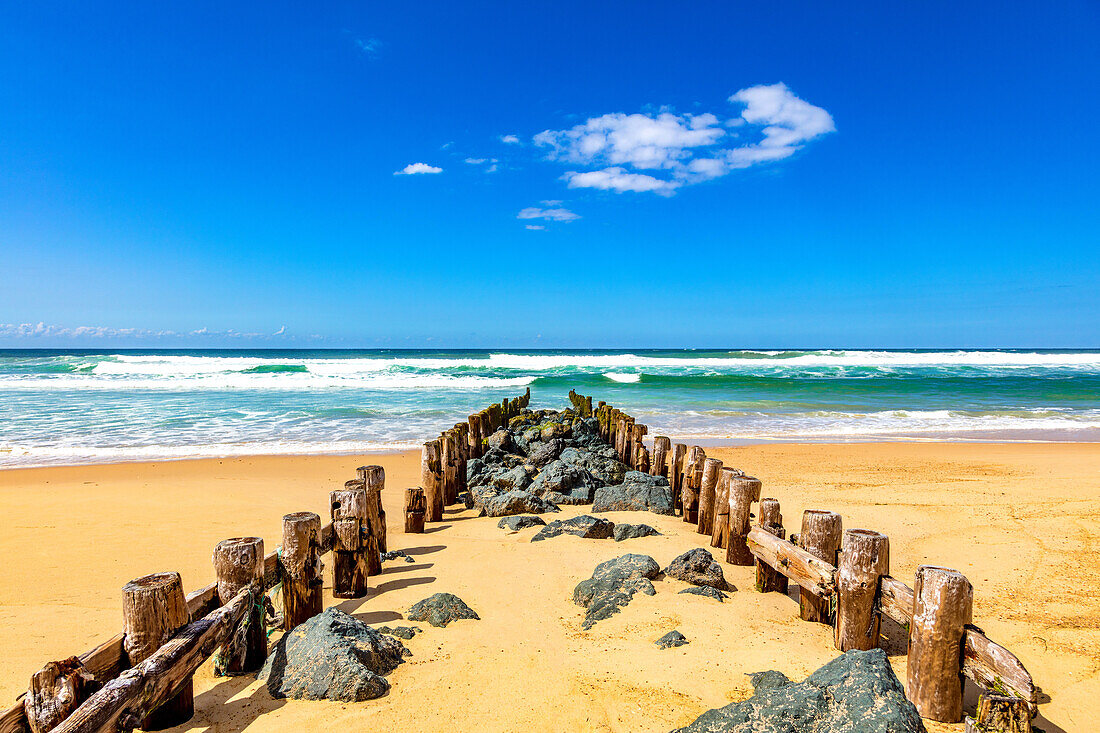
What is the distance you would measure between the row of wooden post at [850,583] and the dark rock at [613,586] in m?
1.01

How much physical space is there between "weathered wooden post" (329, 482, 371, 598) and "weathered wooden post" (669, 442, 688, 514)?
4.39 metres

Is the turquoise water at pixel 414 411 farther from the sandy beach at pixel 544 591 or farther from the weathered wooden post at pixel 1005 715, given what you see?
the weathered wooden post at pixel 1005 715

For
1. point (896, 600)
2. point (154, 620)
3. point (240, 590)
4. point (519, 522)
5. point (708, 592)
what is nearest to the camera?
point (154, 620)

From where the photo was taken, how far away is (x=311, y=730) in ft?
10.0

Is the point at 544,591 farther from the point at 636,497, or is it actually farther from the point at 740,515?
the point at 636,497

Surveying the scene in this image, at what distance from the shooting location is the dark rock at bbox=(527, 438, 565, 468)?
1005 centimetres

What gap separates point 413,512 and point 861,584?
195 inches

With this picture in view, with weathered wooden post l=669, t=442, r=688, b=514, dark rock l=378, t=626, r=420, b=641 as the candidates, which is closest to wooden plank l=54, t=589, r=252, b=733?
dark rock l=378, t=626, r=420, b=641

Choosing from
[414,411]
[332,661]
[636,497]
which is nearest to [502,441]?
[636,497]

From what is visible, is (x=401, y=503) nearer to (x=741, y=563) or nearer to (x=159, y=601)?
(x=741, y=563)

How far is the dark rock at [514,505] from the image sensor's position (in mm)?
7660

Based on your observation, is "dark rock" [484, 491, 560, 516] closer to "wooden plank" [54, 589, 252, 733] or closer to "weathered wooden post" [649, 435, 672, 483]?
"weathered wooden post" [649, 435, 672, 483]

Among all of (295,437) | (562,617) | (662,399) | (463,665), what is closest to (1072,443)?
(662,399)

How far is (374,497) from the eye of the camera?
18.4 ft
